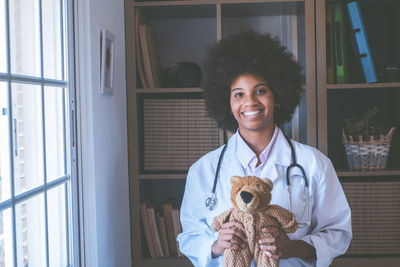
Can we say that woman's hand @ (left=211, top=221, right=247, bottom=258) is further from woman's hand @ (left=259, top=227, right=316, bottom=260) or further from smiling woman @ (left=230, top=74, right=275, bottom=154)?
smiling woman @ (left=230, top=74, right=275, bottom=154)

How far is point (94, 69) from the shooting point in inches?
63.7

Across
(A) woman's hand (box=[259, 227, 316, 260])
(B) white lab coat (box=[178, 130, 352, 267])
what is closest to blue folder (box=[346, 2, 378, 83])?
(B) white lab coat (box=[178, 130, 352, 267])

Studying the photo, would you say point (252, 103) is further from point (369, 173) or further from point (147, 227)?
point (147, 227)

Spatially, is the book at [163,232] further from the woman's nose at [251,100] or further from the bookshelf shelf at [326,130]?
the woman's nose at [251,100]

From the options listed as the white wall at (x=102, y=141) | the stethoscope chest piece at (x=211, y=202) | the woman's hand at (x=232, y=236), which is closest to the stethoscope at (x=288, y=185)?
the stethoscope chest piece at (x=211, y=202)

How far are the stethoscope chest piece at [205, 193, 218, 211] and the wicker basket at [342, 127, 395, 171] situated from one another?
3.16ft

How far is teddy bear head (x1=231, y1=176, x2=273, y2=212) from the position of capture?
116cm

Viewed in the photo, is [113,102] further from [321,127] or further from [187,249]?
[321,127]

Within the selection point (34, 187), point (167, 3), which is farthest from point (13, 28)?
point (167, 3)

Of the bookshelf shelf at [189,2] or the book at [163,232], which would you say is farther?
the book at [163,232]

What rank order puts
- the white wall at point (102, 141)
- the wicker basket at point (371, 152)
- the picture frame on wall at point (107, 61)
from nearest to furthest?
1. the white wall at point (102, 141)
2. the picture frame on wall at point (107, 61)
3. the wicker basket at point (371, 152)

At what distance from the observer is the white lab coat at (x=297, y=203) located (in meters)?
1.46

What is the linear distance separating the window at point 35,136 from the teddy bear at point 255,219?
585 millimetres

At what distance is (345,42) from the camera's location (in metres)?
2.16
